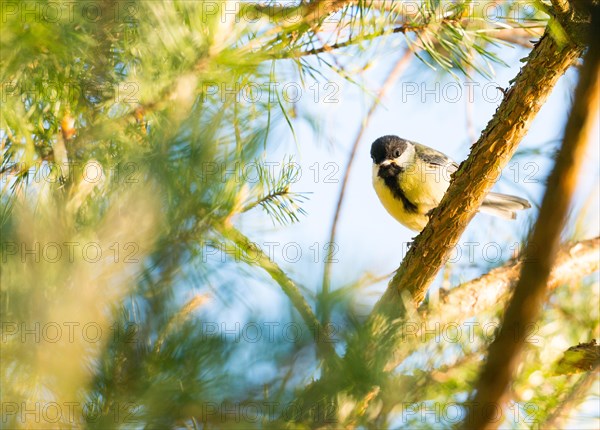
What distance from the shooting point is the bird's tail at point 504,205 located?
370cm

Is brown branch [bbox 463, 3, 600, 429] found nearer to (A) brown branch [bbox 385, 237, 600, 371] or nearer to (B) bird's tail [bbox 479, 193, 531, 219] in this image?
(A) brown branch [bbox 385, 237, 600, 371]

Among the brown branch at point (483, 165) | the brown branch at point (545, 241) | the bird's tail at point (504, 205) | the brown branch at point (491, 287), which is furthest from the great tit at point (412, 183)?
the brown branch at point (545, 241)

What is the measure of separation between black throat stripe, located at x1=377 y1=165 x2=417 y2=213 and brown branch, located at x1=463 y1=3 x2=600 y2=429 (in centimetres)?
273

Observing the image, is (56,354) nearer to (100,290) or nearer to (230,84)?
(100,290)

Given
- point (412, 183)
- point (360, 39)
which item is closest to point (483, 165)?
point (360, 39)

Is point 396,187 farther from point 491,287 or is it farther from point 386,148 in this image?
point 491,287

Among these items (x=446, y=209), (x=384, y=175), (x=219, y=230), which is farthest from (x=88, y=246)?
(x=384, y=175)

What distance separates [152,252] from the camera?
3.69ft

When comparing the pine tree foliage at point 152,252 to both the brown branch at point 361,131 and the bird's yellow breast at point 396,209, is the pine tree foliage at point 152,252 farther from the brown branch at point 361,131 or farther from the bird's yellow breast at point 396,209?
the bird's yellow breast at point 396,209

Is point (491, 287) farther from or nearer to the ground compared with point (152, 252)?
nearer to the ground

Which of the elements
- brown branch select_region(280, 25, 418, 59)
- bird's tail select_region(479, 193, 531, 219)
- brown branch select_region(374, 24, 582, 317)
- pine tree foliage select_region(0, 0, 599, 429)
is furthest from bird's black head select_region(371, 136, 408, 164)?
pine tree foliage select_region(0, 0, 599, 429)

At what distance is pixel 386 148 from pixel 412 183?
260 mm

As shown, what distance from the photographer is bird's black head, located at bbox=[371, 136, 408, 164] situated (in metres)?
3.57

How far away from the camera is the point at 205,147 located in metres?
1.20
